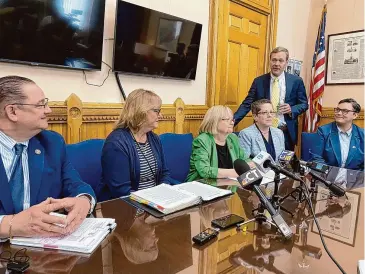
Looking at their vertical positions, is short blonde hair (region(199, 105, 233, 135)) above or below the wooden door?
below

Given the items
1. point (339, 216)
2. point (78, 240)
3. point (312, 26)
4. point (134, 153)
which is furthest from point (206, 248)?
point (312, 26)

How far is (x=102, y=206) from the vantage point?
1.34 meters

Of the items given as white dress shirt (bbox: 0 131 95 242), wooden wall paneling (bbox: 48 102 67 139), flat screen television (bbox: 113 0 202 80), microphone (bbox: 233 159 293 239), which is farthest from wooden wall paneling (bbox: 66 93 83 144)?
microphone (bbox: 233 159 293 239)

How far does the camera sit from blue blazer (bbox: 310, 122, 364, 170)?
271 cm

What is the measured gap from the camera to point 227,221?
1191 millimetres

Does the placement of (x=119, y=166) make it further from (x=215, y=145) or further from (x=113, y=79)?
(x=113, y=79)

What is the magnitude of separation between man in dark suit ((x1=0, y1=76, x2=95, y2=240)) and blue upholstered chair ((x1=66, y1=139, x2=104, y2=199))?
Result: 0.60 metres

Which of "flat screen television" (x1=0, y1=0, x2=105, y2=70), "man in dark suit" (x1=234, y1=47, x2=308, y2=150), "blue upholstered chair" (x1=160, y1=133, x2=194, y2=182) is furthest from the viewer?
"man in dark suit" (x1=234, y1=47, x2=308, y2=150)

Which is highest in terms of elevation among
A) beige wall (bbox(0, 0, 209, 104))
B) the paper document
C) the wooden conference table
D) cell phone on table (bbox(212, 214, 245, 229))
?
beige wall (bbox(0, 0, 209, 104))

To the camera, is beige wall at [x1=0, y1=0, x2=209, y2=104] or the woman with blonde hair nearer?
the woman with blonde hair

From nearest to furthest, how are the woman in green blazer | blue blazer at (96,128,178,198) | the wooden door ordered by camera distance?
blue blazer at (96,128,178,198)
the woman in green blazer
the wooden door

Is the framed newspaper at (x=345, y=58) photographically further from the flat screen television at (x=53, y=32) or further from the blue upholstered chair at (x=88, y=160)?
the blue upholstered chair at (x=88, y=160)

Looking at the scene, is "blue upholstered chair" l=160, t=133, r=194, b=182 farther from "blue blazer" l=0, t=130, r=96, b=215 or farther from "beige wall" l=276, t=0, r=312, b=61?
"beige wall" l=276, t=0, r=312, b=61

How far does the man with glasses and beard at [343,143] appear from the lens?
2721 mm
